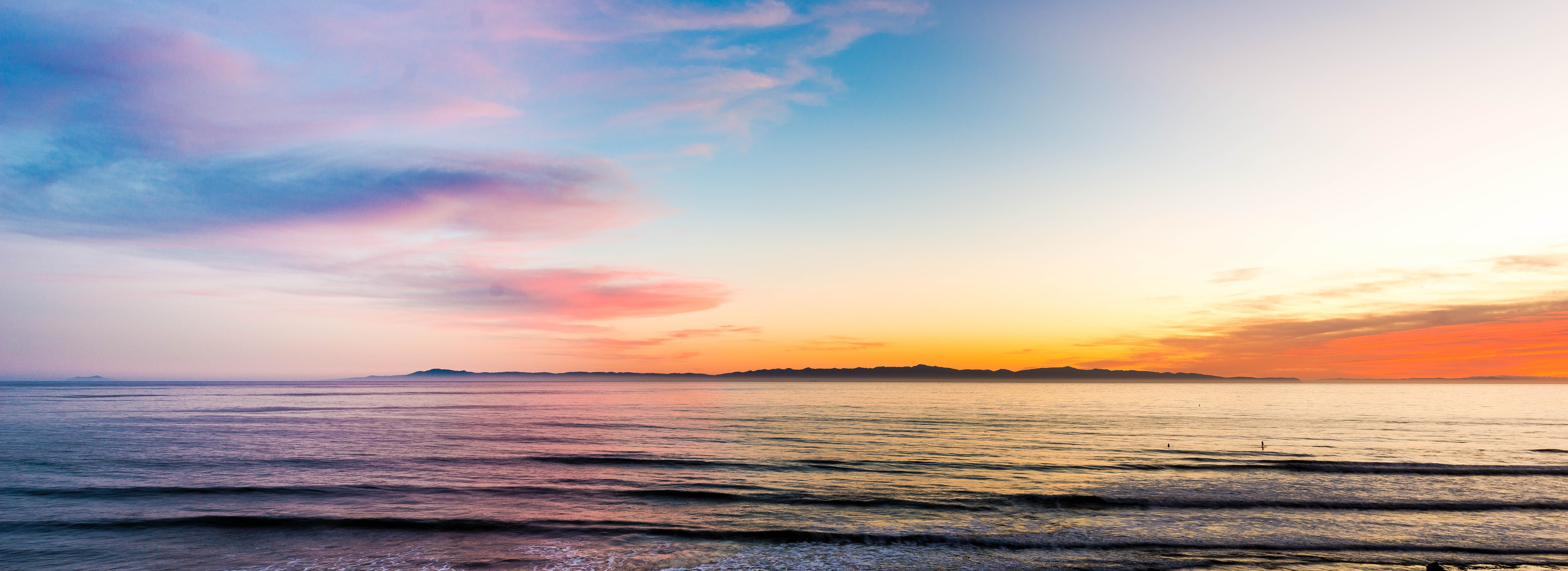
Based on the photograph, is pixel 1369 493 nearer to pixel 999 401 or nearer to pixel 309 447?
pixel 309 447

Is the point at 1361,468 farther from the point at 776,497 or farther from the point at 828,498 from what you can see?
the point at 776,497

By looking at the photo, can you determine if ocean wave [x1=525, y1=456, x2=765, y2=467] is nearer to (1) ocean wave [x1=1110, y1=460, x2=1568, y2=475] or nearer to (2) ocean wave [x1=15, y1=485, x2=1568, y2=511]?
(2) ocean wave [x1=15, y1=485, x2=1568, y2=511]

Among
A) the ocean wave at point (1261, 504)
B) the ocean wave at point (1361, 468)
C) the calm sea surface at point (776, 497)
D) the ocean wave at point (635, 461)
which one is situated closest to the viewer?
the calm sea surface at point (776, 497)

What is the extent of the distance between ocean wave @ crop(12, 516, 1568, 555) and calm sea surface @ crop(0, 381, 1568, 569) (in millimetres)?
121

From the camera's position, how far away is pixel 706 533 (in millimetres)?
23406

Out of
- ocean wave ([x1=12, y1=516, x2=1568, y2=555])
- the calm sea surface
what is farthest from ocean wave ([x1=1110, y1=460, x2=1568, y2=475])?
ocean wave ([x1=12, y1=516, x2=1568, y2=555])

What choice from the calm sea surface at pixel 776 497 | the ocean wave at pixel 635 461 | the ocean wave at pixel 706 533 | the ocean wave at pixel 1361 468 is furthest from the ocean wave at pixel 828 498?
the ocean wave at pixel 1361 468

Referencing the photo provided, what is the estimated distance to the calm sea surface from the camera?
20.8m

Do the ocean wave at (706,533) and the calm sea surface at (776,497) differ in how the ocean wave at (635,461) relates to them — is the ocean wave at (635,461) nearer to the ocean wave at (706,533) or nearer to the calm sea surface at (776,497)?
the calm sea surface at (776,497)

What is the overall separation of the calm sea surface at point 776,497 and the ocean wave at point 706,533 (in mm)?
121

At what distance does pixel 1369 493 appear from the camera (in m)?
30.0

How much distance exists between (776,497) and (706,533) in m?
6.44

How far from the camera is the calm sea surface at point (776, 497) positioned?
20766 millimetres

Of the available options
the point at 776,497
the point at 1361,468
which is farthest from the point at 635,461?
the point at 1361,468
